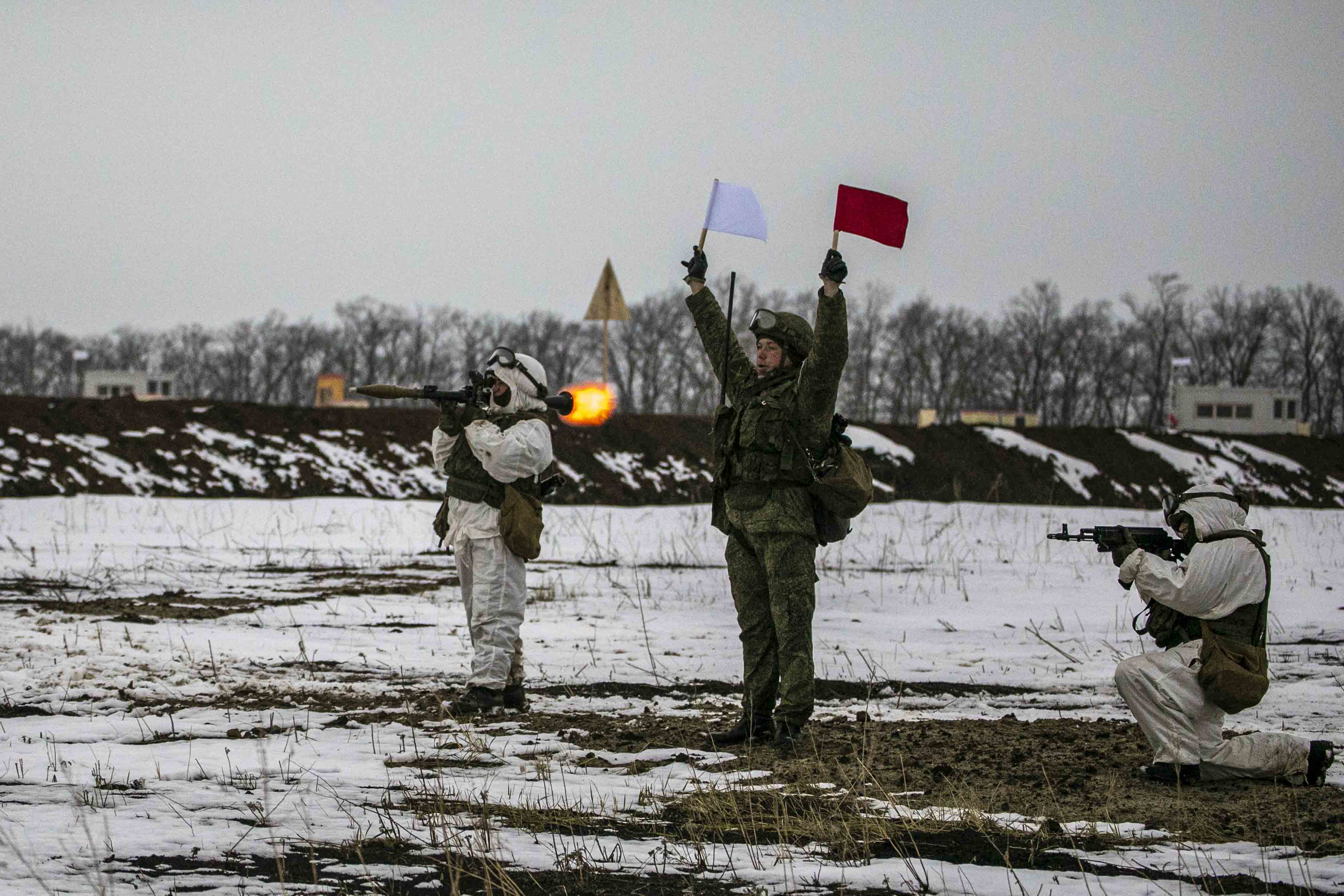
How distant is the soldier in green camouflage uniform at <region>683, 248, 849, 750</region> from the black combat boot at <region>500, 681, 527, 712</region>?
1433 millimetres

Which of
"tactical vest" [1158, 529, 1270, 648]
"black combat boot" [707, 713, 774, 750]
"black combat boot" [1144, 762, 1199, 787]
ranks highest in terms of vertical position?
"tactical vest" [1158, 529, 1270, 648]

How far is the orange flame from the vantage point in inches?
301

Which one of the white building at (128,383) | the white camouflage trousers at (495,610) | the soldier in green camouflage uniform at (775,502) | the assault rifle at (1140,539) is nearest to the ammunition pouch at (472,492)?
the white camouflage trousers at (495,610)

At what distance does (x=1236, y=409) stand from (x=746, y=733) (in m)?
51.5

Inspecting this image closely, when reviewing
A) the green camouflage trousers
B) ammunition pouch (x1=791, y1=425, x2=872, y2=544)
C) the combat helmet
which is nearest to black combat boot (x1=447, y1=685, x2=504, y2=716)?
the green camouflage trousers

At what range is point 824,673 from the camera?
889 cm

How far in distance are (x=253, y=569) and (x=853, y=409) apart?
7914 centimetres

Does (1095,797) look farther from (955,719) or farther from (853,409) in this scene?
(853,409)

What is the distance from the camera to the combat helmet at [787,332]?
641 centimetres

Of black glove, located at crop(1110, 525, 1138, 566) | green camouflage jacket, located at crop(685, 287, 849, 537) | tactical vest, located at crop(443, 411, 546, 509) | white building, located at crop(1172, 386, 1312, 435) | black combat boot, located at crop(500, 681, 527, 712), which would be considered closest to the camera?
black glove, located at crop(1110, 525, 1138, 566)

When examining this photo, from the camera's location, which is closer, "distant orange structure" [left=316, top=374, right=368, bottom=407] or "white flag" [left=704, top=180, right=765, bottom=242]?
"white flag" [left=704, top=180, right=765, bottom=242]

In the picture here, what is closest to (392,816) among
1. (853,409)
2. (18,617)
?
(18,617)

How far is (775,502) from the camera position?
6312 mm

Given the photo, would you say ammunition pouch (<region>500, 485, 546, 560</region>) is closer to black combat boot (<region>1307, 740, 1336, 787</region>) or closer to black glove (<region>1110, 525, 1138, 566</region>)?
black glove (<region>1110, 525, 1138, 566</region>)
